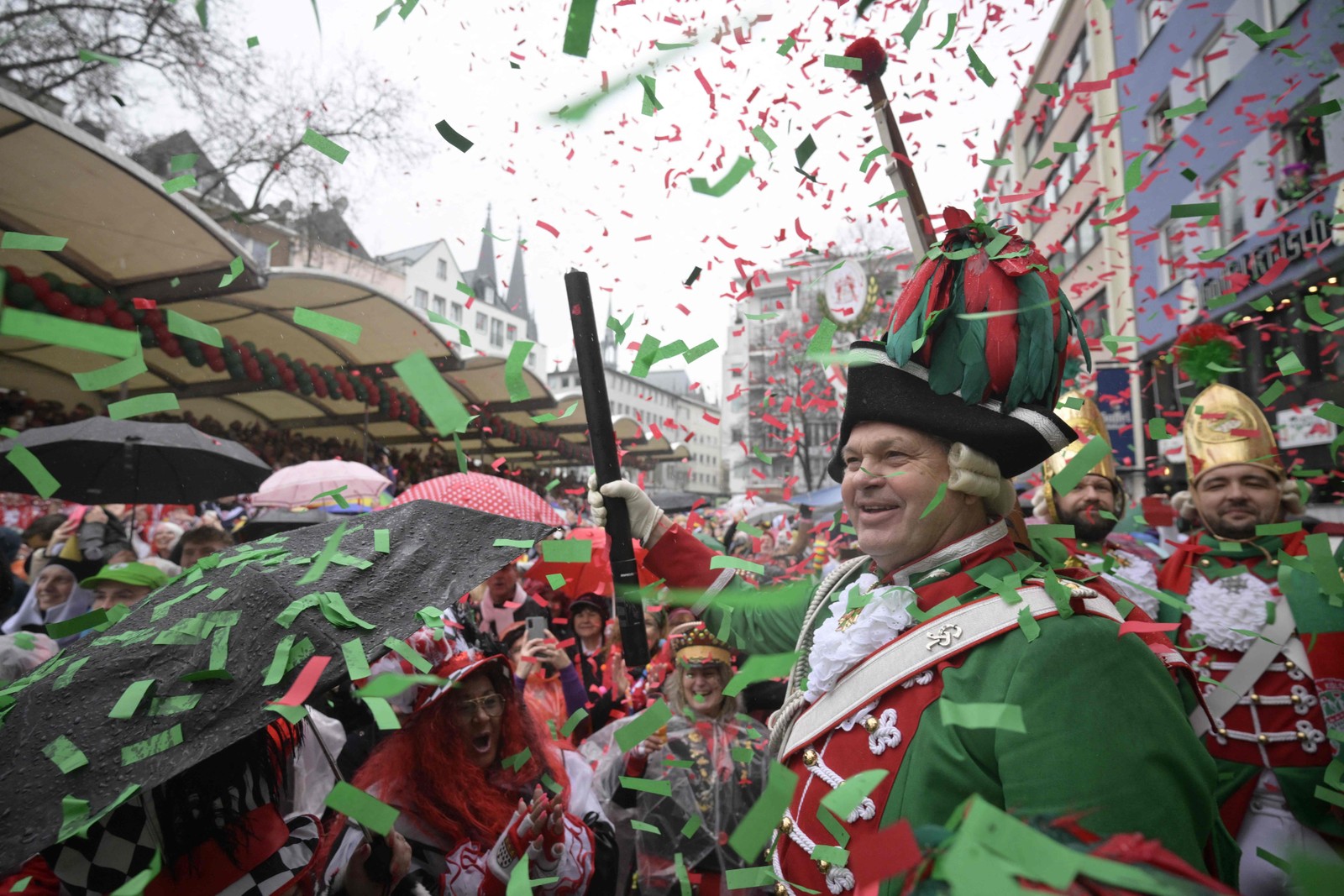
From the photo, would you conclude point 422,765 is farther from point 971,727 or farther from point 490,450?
point 490,450

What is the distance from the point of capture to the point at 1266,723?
2.66m

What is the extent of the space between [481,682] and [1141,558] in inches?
124

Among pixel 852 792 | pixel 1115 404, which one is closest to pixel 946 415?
pixel 852 792

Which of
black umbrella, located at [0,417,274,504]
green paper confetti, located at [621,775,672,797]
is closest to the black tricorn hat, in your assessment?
green paper confetti, located at [621,775,672,797]

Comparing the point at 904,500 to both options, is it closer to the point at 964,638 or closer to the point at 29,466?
the point at 964,638

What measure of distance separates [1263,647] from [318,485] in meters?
7.61

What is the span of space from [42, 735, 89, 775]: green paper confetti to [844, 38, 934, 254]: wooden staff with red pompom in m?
2.36

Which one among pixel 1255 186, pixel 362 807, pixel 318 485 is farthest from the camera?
pixel 1255 186

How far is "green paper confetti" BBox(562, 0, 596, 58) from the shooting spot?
1.48 meters

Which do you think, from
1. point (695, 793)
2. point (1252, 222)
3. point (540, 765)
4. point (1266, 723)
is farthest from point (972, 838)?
point (1252, 222)

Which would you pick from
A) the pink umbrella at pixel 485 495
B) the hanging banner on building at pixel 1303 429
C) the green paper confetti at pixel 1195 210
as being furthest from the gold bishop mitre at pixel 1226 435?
the hanging banner on building at pixel 1303 429

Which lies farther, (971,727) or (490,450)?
(490,450)

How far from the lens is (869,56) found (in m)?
2.29

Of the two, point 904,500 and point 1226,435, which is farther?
point 1226,435
